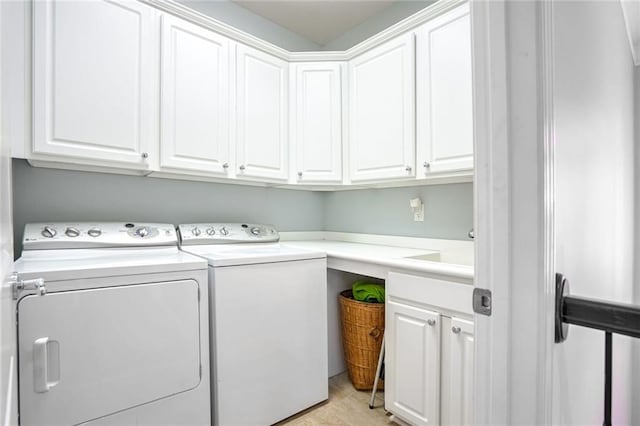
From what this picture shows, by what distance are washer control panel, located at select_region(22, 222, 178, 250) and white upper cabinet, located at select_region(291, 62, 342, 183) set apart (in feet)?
3.36

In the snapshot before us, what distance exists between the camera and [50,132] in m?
1.47

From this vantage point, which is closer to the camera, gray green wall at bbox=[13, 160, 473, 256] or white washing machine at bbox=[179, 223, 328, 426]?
white washing machine at bbox=[179, 223, 328, 426]

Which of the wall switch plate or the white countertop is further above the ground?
the wall switch plate

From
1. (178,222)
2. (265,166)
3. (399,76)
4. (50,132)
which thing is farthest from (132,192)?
(399,76)

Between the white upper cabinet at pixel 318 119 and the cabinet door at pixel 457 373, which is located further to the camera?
the white upper cabinet at pixel 318 119

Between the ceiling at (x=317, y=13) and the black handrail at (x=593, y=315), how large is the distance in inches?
99.7

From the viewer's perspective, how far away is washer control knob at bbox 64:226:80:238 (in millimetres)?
1610

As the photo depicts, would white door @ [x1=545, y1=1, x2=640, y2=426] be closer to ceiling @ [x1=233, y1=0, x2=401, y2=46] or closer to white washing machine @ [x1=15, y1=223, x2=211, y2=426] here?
white washing machine @ [x1=15, y1=223, x2=211, y2=426]

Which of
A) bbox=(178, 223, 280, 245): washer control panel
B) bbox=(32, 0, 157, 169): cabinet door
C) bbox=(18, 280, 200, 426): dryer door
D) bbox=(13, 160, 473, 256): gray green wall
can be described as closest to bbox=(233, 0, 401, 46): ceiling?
bbox=(32, 0, 157, 169): cabinet door

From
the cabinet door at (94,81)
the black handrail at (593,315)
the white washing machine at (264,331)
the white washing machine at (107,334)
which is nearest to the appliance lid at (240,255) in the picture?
the white washing machine at (264,331)

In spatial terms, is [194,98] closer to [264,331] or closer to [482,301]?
[264,331]

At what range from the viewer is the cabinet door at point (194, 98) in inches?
72.1

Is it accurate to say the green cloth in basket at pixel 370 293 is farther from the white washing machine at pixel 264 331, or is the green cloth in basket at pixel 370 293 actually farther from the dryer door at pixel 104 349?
the dryer door at pixel 104 349

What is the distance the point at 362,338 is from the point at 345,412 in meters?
0.44
